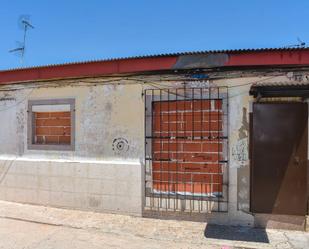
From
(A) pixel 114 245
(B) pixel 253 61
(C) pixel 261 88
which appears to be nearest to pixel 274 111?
(C) pixel 261 88

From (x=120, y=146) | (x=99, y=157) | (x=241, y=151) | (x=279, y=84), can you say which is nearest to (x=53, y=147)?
(x=99, y=157)

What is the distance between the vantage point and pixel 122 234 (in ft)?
17.6

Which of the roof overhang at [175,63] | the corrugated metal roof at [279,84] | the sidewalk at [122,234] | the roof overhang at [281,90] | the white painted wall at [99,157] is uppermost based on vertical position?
the roof overhang at [175,63]

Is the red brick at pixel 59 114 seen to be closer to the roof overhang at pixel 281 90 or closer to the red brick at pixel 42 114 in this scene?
the red brick at pixel 42 114

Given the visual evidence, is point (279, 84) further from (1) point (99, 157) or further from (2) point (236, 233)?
(1) point (99, 157)

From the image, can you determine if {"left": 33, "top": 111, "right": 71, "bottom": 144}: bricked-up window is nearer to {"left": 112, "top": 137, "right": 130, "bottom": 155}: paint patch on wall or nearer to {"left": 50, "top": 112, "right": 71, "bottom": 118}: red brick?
{"left": 50, "top": 112, "right": 71, "bottom": 118}: red brick

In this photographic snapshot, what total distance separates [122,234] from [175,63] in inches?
122

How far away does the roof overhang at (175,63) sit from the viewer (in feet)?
17.5

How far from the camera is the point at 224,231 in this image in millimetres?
5426

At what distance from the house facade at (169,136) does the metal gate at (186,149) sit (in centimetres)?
2

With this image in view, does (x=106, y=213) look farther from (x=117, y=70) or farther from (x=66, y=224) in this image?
(x=117, y=70)

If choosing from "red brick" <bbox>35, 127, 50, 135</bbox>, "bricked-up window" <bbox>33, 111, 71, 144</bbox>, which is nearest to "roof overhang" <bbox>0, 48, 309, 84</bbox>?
"bricked-up window" <bbox>33, 111, 71, 144</bbox>

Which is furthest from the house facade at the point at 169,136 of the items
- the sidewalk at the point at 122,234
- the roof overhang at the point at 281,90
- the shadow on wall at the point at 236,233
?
the sidewalk at the point at 122,234

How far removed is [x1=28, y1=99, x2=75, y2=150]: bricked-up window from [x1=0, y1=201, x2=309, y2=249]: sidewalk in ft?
5.08
